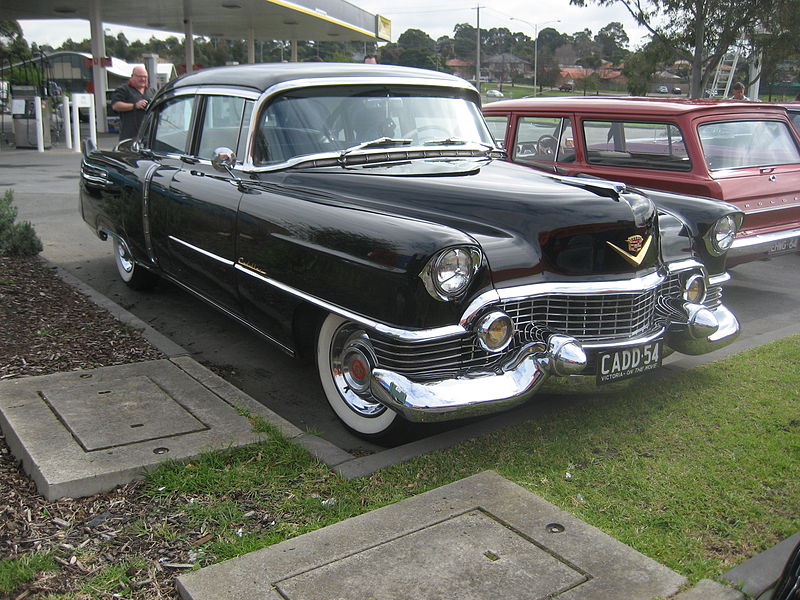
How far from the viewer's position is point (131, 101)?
31.1 ft

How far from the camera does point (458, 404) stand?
3.32 meters

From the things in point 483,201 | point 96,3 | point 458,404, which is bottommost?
point 458,404

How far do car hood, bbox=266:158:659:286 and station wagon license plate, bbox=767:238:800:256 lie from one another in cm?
316

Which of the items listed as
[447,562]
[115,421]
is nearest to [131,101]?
[115,421]

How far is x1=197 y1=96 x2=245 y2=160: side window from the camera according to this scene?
4859mm

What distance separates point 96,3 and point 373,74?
21998 mm

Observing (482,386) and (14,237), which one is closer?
(482,386)

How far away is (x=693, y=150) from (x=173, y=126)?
165 inches

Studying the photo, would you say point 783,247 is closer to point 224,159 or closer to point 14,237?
point 224,159

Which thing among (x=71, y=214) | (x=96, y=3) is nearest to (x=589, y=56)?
(x=96, y=3)

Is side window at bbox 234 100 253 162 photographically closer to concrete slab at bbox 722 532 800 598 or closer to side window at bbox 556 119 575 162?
concrete slab at bbox 722 532 800 598

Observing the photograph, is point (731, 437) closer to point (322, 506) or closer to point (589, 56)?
point (322, 506)

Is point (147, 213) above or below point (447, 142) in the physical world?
below

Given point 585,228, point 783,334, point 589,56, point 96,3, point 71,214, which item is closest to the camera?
point 585,228
